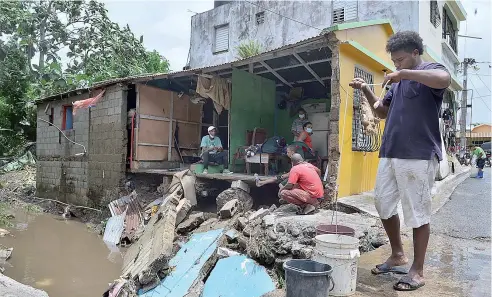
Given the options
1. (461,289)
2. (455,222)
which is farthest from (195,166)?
(461,289)

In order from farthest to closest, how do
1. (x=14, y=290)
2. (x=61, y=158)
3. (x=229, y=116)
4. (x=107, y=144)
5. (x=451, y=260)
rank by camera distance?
(x=61, y=158) → (x=107, y=144) → (x=229, y=116) → (x=14, y=290) → (x=451, y=260)

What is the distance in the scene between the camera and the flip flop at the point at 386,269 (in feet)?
10.1

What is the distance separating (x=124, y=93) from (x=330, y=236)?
29.0 ft

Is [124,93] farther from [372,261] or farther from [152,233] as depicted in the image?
[372,261]

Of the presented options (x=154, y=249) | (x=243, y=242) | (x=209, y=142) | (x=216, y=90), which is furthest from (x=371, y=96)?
(x=216, y=90)

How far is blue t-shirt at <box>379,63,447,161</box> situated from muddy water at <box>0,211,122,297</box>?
5.40 meters

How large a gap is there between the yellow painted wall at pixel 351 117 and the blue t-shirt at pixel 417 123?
332 cm

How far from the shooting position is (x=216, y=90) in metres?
9.74

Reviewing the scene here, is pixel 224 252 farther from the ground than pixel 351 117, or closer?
closer

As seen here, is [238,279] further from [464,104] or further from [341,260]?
[464,104]

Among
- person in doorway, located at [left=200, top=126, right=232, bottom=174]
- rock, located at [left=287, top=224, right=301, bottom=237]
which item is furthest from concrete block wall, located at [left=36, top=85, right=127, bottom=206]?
rock, located at [left=287, top=224, right=301, bottom=237]

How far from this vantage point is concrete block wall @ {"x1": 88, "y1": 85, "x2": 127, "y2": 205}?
34.4 feet

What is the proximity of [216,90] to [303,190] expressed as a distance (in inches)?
186

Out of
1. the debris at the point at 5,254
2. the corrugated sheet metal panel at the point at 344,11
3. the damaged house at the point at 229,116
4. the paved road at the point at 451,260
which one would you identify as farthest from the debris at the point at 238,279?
the corrugated sheet metal panel at the point at 344,11
